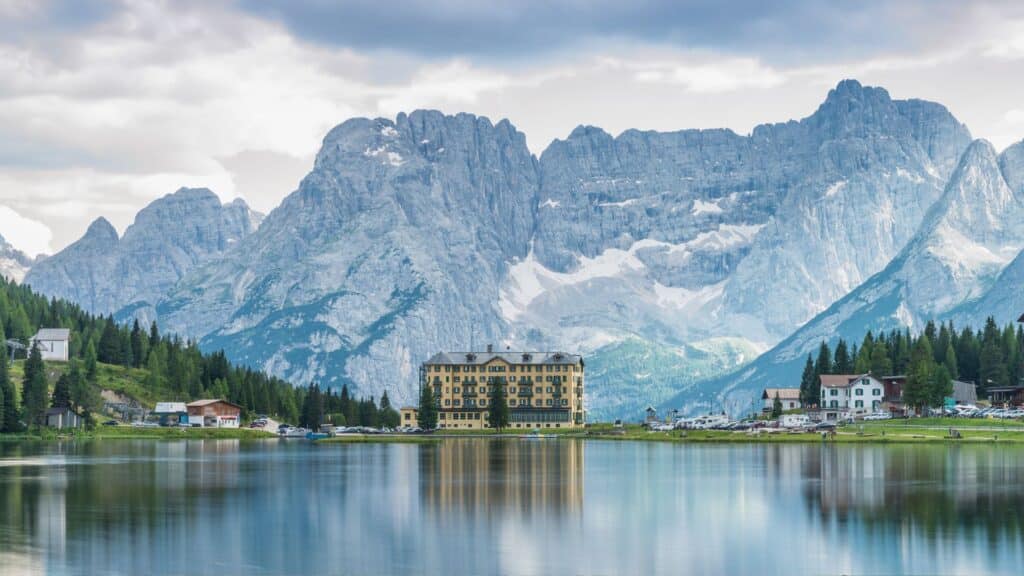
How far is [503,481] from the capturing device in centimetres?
11188

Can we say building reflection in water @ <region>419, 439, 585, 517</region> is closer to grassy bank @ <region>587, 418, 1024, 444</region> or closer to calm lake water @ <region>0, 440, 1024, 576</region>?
calm lake water @ <region>0, 440, 1024, 576</region>

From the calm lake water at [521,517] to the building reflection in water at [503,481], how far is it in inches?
11.8

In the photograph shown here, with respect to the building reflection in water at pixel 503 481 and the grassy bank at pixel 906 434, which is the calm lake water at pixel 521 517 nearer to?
the building reflection in water at pixel 503 481

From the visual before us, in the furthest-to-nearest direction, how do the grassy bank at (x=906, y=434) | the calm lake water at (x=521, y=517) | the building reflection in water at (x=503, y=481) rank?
the grassy bank at (x=906, y=434) → the building reflection in water at (x=503, y=481) → the calm lake water at (x=521, y=517)

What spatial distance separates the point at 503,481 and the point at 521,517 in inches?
1135

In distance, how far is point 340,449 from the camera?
610ft

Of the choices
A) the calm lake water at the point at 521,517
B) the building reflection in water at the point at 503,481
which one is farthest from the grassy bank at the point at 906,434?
the building reflection in water at the point at 503,481

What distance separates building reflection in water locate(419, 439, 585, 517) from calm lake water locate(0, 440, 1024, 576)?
30cm

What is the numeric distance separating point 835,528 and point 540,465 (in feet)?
200

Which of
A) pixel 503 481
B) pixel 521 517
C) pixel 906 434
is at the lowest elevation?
pixel 906 434

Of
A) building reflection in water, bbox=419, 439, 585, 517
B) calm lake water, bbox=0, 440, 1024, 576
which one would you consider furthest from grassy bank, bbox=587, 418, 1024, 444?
building reflection in water, bbox=419, 439, 585, 517

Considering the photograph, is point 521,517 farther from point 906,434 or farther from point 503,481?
point 906,434

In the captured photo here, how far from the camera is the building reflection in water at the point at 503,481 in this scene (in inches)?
3558

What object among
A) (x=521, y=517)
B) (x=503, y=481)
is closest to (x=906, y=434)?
(x=503, y=481)
